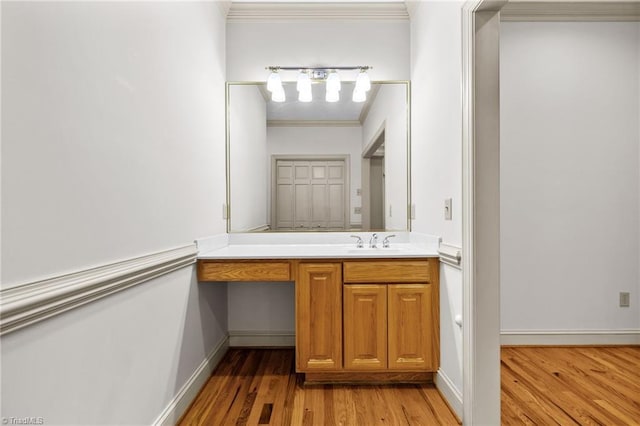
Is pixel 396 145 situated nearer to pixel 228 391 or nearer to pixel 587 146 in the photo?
pixel 587 146

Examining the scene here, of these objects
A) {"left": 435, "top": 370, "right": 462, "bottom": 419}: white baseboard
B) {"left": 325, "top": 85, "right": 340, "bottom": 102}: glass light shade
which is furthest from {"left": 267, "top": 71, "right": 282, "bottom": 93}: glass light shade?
{"left": 435, "top": 370, "right": 462, "bottom": 419}: white baseboard

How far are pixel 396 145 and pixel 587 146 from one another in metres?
1.50

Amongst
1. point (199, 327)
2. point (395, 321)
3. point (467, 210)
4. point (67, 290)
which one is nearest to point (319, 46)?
point (467, 210)

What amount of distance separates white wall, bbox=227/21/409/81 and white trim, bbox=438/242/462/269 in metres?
1.44

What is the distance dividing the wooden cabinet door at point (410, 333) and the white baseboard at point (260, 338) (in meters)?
0.96

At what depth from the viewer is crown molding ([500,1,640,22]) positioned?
2494 millimetres

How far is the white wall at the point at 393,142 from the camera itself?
2.54 metres

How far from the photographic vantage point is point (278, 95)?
254 cm

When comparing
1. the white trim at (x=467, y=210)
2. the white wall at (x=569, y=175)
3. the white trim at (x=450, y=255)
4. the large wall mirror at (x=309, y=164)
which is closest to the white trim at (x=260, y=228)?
the large wall mirror at (x=309, y=164)

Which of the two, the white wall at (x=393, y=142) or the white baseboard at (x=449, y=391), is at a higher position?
the white wall at (x=393, y=142)

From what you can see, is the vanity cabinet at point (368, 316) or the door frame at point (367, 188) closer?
the vanity cabinet at point (368, 316)

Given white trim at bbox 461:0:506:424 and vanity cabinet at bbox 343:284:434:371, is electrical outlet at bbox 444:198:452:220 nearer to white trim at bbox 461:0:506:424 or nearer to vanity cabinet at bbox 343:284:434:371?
white trim at bbox 461:0:506:424

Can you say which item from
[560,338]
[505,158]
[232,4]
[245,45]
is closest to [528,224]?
[505,158]

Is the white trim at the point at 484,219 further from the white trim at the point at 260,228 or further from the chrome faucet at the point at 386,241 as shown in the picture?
the white trim at the point at 260,228
